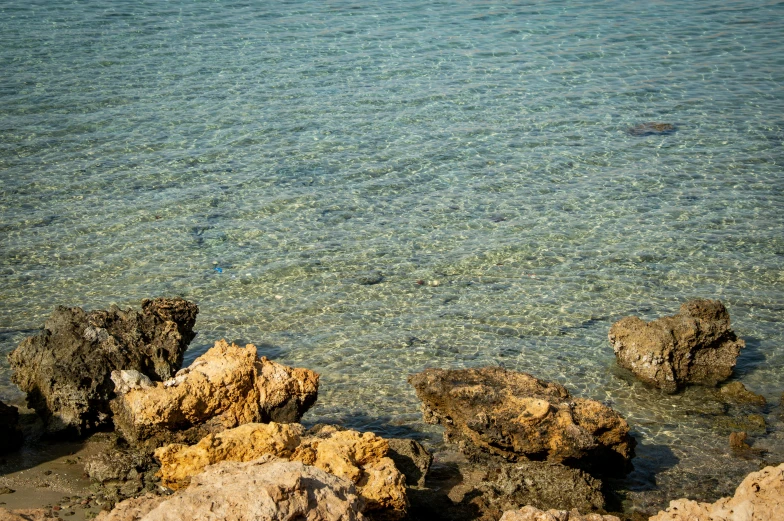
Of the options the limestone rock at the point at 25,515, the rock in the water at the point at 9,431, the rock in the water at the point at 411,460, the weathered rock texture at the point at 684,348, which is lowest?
the weathered rock texture at the point at 684,348

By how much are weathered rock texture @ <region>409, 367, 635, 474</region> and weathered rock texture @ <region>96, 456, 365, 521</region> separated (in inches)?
91.2

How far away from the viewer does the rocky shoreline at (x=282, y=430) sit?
6266 mm

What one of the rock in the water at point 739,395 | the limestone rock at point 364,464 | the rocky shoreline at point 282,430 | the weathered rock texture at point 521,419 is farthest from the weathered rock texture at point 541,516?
the rock in the water at point 739,395

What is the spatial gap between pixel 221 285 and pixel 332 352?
7.76 ft

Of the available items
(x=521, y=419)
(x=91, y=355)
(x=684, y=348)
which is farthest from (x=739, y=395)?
(x=91, y=355)

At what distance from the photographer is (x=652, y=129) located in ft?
55.7

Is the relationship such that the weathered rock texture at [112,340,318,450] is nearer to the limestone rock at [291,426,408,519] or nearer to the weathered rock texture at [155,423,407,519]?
the limestone rock at [291,426,408,519]

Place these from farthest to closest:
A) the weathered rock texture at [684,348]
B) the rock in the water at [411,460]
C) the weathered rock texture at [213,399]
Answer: the weathered rock texture at [684,348] → the weathered rock texture at [213,399] → the rock in the water at [411,460]

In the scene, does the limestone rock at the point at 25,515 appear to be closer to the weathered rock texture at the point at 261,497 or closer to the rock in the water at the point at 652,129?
the weathered rock texture at the point at 261,497

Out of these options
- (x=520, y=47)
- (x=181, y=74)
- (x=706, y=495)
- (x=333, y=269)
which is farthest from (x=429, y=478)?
(x=520, y=47)

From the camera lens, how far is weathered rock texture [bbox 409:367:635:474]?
7.12 meters

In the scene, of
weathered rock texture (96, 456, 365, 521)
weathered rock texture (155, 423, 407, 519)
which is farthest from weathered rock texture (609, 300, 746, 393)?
weathered rock texture (96, 456, 365, 521)

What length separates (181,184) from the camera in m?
14.6

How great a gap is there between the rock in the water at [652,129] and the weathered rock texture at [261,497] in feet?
43.8
